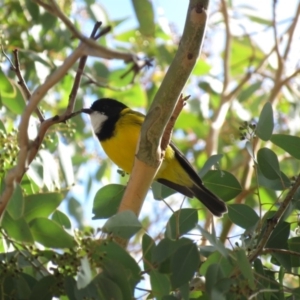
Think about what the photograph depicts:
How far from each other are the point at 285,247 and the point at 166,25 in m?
2.88

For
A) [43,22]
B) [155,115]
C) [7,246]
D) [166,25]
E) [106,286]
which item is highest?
[166,25]

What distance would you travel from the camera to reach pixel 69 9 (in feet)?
14.4

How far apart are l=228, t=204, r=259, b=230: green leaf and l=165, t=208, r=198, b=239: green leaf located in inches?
5.8

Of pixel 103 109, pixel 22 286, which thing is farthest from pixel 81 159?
pixel 22 286

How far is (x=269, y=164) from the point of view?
2488mm

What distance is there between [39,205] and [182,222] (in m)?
0.50

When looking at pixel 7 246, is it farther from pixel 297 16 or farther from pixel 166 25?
pixel 297 16

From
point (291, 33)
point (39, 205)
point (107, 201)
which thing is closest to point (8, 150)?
point (39, 205)

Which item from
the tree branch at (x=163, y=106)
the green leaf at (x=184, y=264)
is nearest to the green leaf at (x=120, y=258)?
the green leaf at (x=184, y=264)

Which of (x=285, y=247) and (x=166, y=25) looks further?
(x=166, y=25)

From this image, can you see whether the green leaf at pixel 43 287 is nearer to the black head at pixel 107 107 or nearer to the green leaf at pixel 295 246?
the green leaf at pixel 295 246

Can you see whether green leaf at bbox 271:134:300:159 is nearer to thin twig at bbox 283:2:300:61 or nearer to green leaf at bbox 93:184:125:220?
green leaf at bbox 93:184:125:220

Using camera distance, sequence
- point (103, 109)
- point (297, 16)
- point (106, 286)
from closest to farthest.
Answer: point (106, 286)
point (103, 109)
point (297, 16)

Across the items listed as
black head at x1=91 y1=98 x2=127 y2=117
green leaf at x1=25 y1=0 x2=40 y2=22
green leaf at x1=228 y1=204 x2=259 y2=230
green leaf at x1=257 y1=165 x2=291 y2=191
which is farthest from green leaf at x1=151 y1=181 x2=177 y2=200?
green leaf at x1=25 y1=0 x2=40 y2=22
